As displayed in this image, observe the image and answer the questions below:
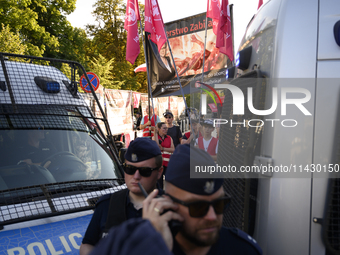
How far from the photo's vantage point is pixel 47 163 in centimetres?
333

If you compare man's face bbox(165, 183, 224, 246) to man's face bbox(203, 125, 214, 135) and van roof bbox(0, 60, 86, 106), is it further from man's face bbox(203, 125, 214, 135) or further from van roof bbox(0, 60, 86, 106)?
man's face bbox(203, 125, 214, 135)

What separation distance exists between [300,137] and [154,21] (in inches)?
195

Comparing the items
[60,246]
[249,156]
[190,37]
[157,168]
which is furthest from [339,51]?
[190,37]

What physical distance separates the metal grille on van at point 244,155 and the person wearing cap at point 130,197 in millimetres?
639

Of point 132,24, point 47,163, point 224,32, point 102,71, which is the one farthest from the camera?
point 102,71

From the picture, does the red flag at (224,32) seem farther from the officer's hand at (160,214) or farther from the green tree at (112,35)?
the green tree at (112,35)

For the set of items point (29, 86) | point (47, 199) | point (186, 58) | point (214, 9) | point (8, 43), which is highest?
point (8, 43)

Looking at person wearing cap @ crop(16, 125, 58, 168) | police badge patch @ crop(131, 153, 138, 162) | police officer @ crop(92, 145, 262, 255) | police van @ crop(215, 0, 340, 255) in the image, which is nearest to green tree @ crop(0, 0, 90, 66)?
person wearing cap @ crop(16, 125, 58, 168)

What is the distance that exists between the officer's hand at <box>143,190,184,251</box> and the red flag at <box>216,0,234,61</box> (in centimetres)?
557

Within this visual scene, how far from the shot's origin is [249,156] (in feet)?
7.17

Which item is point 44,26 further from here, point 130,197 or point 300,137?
point 300,137

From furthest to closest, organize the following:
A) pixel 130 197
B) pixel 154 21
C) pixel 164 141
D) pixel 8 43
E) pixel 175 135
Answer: pixel 8 43 < pixel 175 135 < pixel 164 141 < pixel 154 21 < pixel 130 197

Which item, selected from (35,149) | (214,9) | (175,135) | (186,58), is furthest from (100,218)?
(186,58)

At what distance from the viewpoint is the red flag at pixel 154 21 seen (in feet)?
20.0
